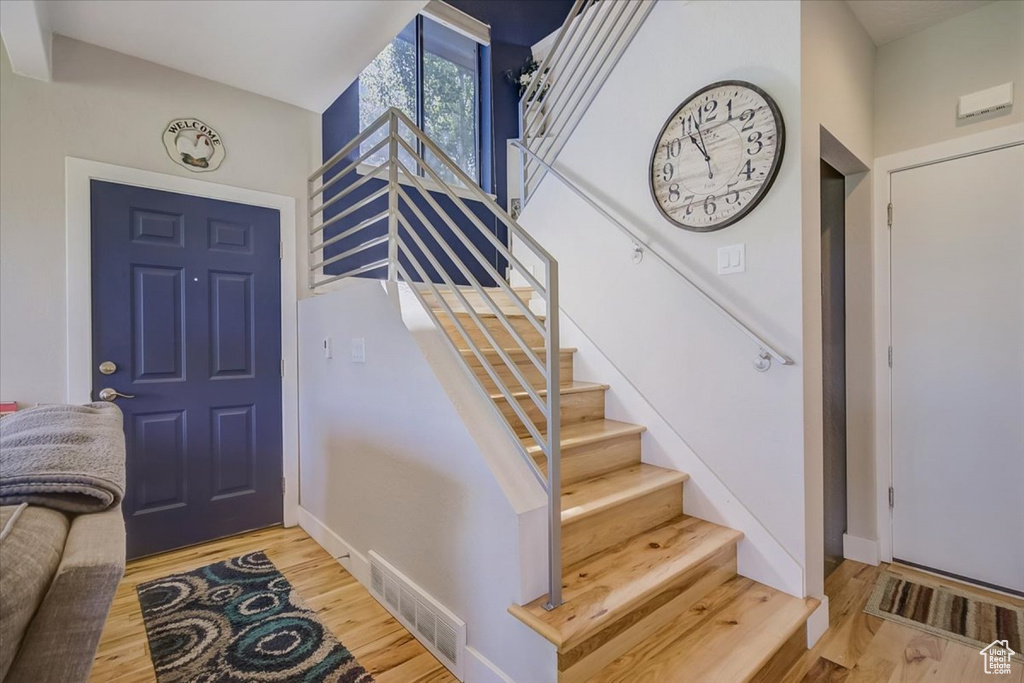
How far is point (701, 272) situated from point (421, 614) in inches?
70.4

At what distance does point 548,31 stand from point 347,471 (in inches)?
169

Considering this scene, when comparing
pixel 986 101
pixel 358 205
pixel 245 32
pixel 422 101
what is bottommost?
pixel 358 205

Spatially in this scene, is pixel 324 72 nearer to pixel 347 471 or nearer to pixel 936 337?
pixel 347 471

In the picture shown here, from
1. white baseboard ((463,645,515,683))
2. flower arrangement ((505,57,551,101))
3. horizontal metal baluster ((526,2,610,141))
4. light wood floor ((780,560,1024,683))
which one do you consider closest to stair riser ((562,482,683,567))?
white baseboard ((463,645,515,683))

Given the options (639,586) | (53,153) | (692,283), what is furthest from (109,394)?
(692,283)

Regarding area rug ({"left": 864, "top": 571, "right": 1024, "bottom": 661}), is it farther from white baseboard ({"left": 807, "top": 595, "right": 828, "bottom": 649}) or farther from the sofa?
the sofa

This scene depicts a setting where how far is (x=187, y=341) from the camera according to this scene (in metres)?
2.54

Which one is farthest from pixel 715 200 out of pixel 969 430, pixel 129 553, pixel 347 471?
pixel 129 553

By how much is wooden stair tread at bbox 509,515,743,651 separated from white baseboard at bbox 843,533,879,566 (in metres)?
1.06

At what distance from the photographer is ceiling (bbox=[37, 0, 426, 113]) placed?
2.04 meters

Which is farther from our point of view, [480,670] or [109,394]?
Answer: [109,394]

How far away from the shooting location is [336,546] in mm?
2416

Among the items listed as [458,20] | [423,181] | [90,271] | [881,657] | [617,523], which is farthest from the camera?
[458,20]

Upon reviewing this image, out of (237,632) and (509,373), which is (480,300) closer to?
(509,373)
